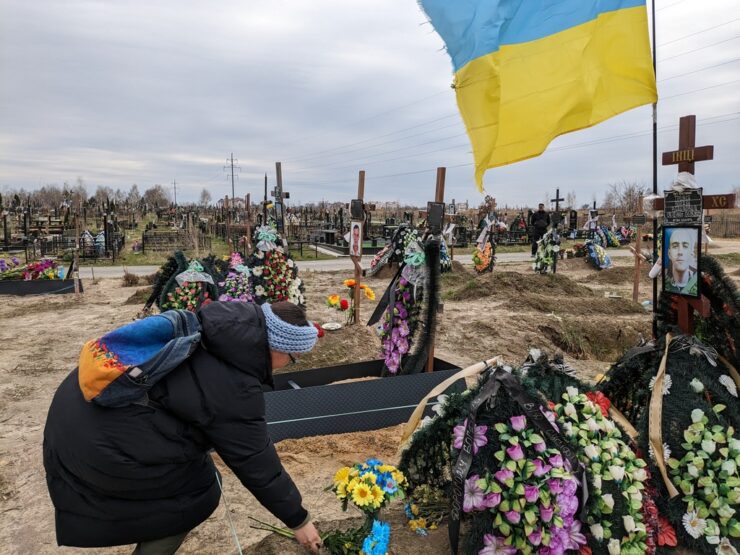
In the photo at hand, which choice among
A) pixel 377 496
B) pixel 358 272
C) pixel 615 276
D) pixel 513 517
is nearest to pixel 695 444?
pixel 513 517

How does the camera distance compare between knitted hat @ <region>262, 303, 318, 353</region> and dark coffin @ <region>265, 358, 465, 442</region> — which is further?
dark coffin @ <region>265, 358, 465, 442</region>

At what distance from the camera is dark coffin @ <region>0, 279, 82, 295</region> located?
41.5 ft

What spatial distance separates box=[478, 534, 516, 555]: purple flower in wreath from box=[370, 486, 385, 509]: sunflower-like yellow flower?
491 mm

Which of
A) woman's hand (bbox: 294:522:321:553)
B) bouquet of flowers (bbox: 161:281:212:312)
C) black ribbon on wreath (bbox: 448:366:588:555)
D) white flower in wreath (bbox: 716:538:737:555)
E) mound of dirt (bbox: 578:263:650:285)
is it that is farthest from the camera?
mound of dirt (bbox: 578:263:650:285)

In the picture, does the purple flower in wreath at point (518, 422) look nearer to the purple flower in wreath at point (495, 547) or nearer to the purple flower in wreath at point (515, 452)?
the purple flower in wreath at point (515, 452)

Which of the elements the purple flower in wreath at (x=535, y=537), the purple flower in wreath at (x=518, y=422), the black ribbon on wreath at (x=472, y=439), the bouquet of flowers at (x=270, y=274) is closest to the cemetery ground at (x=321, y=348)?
the black ribbon on wreath at (x=472, y=439)

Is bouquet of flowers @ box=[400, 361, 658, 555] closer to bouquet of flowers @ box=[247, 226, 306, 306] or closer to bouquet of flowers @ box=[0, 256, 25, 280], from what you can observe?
bouquet of flowers @ box=[247, 226, 306, 306]

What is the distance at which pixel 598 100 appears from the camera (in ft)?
10.7

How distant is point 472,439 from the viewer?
2.47 m

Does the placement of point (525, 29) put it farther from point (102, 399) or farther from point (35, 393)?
point (35, 393)

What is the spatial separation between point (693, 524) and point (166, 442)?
2567 mm

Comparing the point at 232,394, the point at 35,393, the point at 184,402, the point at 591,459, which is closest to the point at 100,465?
the point at 184,402

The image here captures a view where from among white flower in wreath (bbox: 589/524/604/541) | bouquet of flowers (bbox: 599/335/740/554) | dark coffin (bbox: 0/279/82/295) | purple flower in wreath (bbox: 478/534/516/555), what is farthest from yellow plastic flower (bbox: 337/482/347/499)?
dark coffin (bbox: 0/279/82/295)

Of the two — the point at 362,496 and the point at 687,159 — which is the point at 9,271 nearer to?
the point at 362,496
